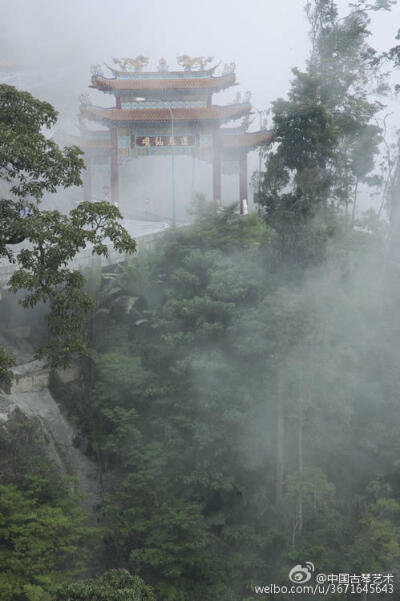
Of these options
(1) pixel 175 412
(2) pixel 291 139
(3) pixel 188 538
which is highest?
(2) pixel 291 139

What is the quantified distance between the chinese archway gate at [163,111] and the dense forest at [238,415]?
1121 centimetres

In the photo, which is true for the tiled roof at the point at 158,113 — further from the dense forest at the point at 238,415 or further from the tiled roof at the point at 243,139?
the dense forest at the point at 238,415

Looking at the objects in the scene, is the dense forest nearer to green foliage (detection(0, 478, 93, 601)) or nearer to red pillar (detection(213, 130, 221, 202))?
green foliage (detection(0, 478, 93, 601))

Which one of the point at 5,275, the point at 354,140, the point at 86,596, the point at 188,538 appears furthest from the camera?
the point at 354,140

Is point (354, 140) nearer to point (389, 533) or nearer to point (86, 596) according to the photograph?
point (389, 533)

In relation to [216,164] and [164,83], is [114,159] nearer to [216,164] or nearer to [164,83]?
[164,83]

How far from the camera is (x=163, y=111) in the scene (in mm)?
32812

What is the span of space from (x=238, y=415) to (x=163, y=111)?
21.7m

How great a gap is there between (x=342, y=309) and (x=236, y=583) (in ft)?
29.9

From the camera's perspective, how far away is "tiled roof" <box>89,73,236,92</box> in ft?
107

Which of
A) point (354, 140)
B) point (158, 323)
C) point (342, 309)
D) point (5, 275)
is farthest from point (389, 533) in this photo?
point (354, 140)

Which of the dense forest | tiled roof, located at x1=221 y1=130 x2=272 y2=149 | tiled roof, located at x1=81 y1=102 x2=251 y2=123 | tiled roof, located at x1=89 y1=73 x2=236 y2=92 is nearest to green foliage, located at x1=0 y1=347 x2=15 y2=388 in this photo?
the dense forest

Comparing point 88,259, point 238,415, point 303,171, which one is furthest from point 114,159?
point 238,415

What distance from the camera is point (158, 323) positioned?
19391 mm
